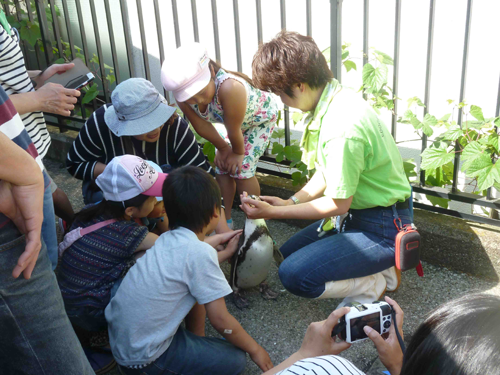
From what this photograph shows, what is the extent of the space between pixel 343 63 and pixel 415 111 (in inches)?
20.8

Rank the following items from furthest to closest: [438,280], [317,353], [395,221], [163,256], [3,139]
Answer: [438,280] → [395,221] → [163,256] → [317,353] → [3,139]

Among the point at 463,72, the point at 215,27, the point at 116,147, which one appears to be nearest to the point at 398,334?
the point at 463,72

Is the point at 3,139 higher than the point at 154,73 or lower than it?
higher

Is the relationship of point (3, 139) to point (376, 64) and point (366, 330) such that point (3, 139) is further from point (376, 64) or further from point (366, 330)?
point (376, 64)

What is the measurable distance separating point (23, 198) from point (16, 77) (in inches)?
44.6

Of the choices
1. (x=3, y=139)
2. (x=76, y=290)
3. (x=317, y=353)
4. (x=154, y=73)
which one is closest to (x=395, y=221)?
(x=317, y=353)

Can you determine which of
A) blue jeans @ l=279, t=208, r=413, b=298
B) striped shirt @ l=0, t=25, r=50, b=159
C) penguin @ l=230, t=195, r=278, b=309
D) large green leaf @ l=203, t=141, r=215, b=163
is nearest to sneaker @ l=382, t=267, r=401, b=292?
blue jeans @ l=279, t=208, r=413, b=298

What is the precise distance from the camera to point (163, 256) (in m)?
1.88

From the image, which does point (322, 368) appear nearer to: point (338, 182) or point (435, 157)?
point (338, 182)

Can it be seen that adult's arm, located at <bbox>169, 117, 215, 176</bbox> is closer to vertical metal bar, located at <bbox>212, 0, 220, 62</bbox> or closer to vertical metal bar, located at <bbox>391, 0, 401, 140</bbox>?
vertical metal bar, located at <bbox>212, 0, 220, 62</bbox>

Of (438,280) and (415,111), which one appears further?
(415,111)

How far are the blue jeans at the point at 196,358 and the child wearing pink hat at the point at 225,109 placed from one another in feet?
4.07

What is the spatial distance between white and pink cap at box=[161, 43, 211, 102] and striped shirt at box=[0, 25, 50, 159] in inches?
27.3

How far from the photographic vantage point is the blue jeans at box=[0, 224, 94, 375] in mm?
1294
